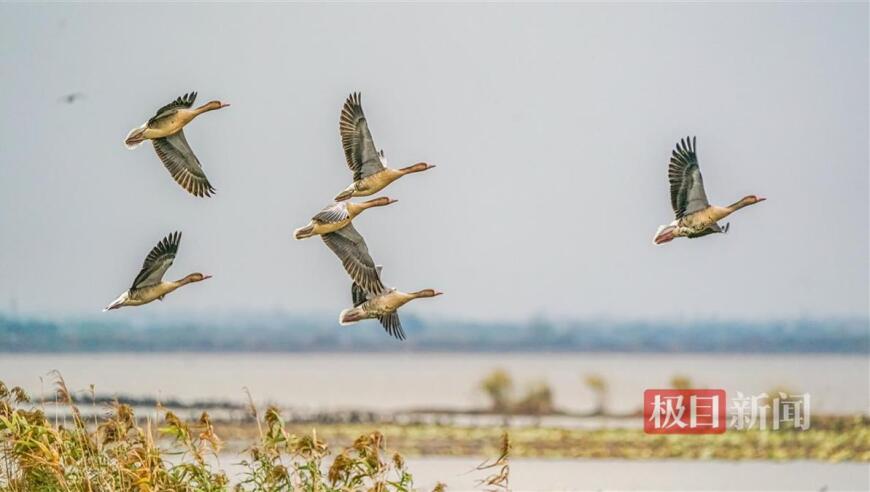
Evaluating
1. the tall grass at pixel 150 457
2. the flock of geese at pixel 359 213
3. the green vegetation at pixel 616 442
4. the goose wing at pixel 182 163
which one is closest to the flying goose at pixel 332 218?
the flock of geese at pixel 359 213

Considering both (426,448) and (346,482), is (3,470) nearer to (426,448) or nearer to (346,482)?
(346,482)

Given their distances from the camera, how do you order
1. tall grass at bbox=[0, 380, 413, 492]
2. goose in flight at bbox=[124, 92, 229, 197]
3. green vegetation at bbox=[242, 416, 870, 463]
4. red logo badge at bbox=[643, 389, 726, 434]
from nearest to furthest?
Answer: 1. tall grass at bbox=[0, 380, 413, 492]
2. goose in flight at bbox=[124, 92, 229, 197]
3. green vegetation at bbox=[242, 416, 870, 463]
4. red logo badge at bbox=[643, 389, 726, 434]

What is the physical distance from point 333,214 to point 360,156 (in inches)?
17.1

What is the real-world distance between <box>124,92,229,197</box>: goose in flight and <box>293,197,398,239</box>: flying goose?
94 cm

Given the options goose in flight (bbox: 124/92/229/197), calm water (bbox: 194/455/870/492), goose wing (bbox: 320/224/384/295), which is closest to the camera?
goose wing (bbox: 320/224/384/295)

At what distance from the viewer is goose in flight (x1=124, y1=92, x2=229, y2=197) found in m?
11.3

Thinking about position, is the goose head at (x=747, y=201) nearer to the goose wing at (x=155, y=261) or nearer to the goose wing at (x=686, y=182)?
the goose wing at (x=686, y=182)

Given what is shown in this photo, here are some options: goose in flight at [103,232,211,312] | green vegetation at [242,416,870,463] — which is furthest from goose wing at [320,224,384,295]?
green vegetation at [242,416,870,463]

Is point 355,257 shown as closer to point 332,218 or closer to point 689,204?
point 332,218

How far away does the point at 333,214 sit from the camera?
35.3 ft

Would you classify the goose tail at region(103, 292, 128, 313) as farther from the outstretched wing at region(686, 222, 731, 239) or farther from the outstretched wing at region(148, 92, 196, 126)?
the outstretched wing at region(686, 222, 731, 239)

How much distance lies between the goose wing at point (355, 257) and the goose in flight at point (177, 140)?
106 cm

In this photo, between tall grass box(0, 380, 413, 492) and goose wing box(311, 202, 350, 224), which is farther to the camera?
goose wing box(311, 202, 350, 224)

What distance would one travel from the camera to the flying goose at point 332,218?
10664 mm
